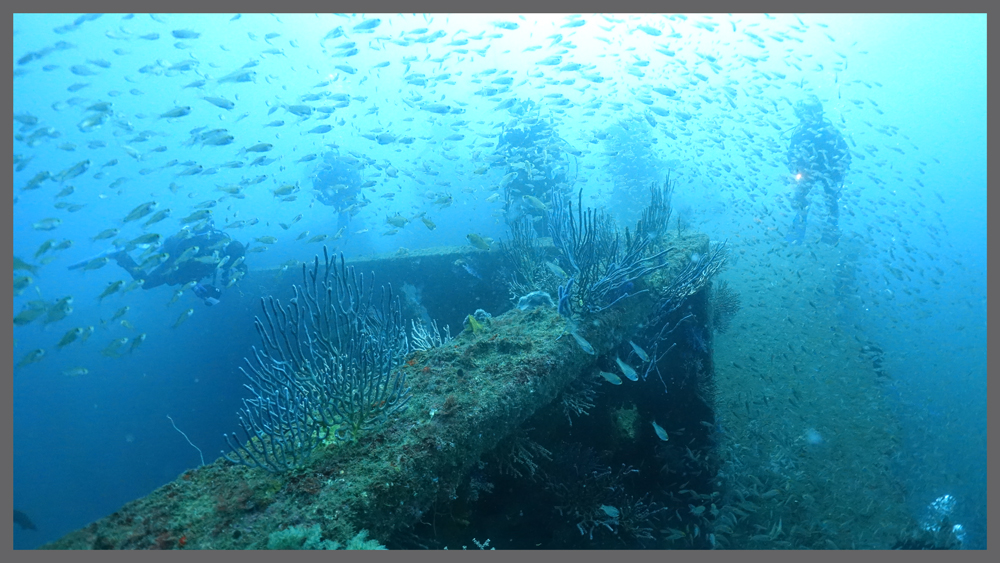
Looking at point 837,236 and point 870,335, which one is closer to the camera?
Result: point 870,335

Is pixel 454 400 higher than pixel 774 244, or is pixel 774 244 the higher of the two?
pixel 454 400

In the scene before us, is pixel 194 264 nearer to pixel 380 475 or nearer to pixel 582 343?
pixel 380 475

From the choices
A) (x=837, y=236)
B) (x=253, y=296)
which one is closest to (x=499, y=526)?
(x=253, y=296)

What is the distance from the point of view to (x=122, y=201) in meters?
130

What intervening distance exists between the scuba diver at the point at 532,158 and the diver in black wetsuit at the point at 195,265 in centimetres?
779

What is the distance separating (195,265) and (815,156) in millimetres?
19872

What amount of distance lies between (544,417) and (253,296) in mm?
11129

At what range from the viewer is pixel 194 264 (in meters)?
11.0

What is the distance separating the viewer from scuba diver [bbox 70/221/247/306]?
35.0ft

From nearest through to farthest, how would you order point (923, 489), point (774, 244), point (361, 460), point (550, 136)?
point (361, 460) < point (923, 489) < point (550, 136) < point (774, 244)

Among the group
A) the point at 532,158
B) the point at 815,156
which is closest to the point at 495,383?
the point at 532,158

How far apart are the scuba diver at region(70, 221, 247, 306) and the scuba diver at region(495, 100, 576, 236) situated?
7.78m

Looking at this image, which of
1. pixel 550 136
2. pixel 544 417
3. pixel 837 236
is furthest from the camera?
pixel 837 236

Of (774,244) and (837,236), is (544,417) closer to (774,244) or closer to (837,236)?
(837,236)
